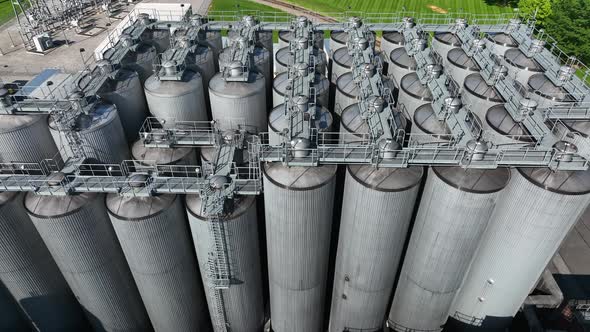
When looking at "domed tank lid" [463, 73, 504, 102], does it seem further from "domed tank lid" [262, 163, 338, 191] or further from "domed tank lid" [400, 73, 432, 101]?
"domed tank lid" [262, 163, 338, 191]

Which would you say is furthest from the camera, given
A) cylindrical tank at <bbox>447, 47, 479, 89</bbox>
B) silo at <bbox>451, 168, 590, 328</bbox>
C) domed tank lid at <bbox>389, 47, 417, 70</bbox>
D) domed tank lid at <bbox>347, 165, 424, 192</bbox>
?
domed tank lid at <bbox>389, 47, 417, 70</bbox>

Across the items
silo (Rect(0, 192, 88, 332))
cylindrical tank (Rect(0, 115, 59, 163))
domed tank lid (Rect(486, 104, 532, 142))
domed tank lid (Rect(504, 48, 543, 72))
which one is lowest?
silo (Rect(0, 192, 88, 332))

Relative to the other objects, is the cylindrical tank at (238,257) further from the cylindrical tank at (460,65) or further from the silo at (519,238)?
the cylindrical tank at (460,65)

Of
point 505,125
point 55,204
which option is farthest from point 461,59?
point 55,204

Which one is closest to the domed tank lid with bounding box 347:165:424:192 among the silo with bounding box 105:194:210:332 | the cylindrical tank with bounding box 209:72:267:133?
the cylindrical tank with bounding box 209:72:267:133

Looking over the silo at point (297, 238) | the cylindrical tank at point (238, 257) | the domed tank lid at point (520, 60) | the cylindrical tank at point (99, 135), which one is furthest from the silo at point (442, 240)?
the cylindrical tank at point (99, 135)

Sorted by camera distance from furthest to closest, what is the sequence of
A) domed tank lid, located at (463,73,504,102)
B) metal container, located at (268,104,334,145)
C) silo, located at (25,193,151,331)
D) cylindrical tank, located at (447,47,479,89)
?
cylindrical tank, located at (447,47,479,89)
domed tank lid, located at (463,73,504,102)
metal container, located at (268,104,334,145)
silo, located at (25,193,151,331)

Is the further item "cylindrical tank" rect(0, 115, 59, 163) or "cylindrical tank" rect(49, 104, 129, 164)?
"cylindrical tank" rect(0, 115, 59, 163)

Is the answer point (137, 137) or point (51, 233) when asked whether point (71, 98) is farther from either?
point (51, 233)
